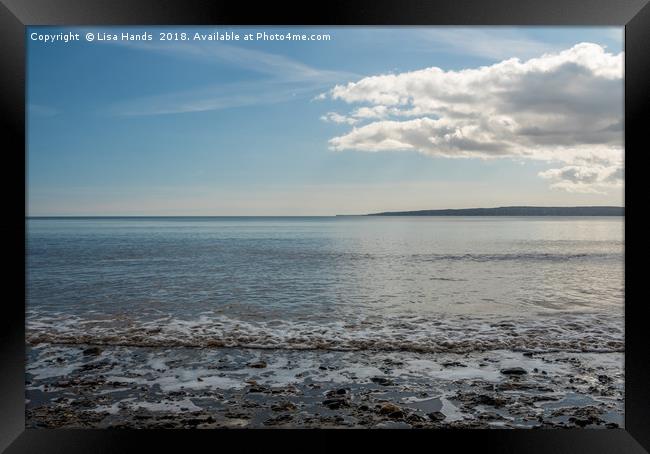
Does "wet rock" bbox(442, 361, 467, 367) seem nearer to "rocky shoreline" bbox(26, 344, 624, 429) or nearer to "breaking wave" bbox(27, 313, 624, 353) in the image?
"rocky shoreline" bbox(26, 344, 624, 429)

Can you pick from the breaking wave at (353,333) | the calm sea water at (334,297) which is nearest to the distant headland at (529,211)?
the calm sea water at (334,297)

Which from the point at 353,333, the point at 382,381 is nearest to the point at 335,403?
the point at 382,381

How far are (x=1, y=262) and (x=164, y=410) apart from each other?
142cm

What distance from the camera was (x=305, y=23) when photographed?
235cm

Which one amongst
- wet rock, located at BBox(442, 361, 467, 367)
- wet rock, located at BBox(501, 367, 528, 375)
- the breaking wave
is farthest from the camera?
the breaking wave

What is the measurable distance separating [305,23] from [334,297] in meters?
6.05

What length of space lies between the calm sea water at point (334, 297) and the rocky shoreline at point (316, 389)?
43cm

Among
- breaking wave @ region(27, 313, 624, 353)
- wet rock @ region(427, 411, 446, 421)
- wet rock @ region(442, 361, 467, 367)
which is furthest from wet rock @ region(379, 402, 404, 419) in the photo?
breaking wave @ region(27, 313, 624, 353)

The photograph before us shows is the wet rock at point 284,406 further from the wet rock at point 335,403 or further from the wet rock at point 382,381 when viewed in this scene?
the wet rock at point 382,381

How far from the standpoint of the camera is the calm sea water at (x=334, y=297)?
16.2 ft

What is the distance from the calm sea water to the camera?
4.93m

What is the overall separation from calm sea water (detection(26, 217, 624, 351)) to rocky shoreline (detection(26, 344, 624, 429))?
0.43 m

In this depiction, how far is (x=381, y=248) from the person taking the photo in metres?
16.9

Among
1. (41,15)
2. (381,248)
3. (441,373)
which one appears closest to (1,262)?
(41,15)
